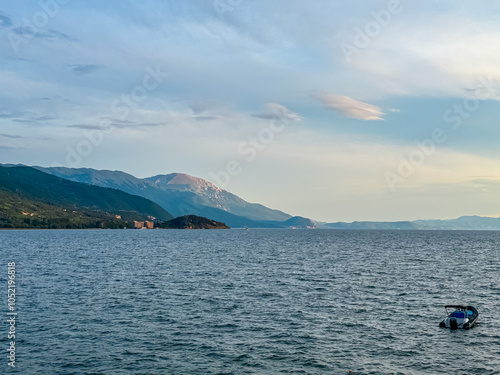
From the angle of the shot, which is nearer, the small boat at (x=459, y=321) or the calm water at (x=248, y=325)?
the calm water at (x=248, y=325)

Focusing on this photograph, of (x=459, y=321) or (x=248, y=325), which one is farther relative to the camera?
(x=248, y=325)

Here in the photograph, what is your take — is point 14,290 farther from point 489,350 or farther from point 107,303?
point 489,350

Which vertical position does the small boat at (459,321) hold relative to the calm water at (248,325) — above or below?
above

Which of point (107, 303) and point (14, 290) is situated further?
point (14, 290)

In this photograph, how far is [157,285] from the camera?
99.3 meters

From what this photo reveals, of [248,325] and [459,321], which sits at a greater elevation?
[459,321]

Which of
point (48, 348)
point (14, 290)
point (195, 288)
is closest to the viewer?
point (48, 348)

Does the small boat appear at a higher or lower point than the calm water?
higher

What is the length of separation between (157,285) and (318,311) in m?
41.5

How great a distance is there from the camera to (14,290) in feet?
284

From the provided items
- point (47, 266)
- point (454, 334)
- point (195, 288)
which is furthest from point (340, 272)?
point (47, 266)

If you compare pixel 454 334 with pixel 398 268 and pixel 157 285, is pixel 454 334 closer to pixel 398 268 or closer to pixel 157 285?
pixel 157 285

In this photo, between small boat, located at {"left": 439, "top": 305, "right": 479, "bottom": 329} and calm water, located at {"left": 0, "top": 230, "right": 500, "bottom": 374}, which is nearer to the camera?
Result: calm water, located at {"left": 0, "top": 230, "right": 500, "bottom": 374}

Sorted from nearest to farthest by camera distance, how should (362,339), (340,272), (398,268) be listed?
(362,339) < (340,272) < (398,268)
